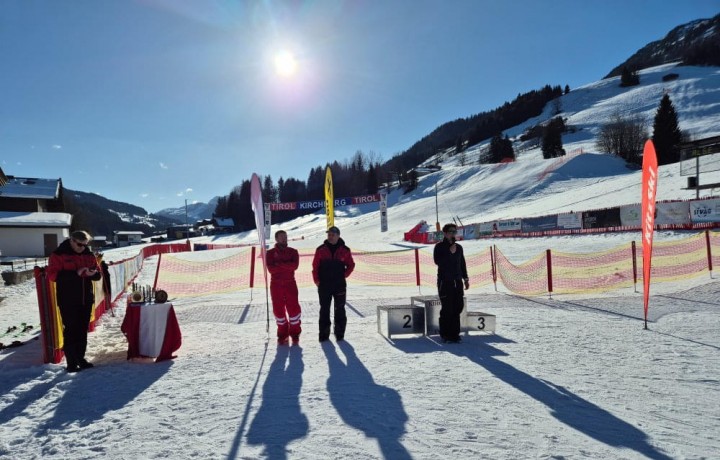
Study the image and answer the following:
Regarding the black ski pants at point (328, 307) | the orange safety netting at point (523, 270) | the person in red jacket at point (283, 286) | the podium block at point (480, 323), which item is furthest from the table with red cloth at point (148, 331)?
the orange safety netting at point (523, 270)

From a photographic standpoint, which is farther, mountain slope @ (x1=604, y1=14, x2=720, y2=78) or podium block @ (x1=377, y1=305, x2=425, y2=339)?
mountain slope @ (x1=604, y1=14, x2=720, y2=78)

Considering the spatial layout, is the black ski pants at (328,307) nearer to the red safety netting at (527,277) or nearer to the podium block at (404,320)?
the podium block at (404,320)

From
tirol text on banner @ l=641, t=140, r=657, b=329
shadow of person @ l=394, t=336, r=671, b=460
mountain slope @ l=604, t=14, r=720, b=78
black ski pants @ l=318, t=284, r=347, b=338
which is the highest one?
mountain slope @ l=604, t=14, r=720, b=78

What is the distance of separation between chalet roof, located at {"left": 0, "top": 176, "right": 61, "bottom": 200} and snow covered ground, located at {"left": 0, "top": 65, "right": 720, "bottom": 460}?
141ft

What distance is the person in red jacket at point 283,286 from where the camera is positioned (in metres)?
5.91

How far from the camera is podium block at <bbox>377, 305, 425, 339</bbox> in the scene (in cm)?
618

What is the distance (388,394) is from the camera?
12.7 feet

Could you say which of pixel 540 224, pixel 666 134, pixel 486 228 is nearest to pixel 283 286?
pixel 540 224

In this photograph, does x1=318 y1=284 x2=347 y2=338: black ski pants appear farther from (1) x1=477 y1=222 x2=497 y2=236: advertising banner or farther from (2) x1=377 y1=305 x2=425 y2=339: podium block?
(1) x1=477 y1=222 x2=497 y2=236: advertising banner

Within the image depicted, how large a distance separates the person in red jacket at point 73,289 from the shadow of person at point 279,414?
7.26 feet

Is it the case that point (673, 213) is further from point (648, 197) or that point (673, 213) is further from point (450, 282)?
point (450, 282)

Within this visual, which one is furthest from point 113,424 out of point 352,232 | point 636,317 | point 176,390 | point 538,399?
point 352,232

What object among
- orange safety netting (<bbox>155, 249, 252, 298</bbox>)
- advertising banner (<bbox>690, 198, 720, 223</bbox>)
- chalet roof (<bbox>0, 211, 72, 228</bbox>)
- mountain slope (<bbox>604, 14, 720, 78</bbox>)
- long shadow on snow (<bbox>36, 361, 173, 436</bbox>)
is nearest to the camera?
long shadow on snow (<bbox>36, 361, 173, 436</bbox>)

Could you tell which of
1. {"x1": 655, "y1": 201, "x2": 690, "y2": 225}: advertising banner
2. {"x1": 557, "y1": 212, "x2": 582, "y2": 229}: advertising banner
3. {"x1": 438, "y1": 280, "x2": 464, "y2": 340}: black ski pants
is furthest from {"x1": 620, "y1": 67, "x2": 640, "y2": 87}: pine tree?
{"x1": 438, "y1": 280, "x2": 464, "y2": 340}: black ski pants
